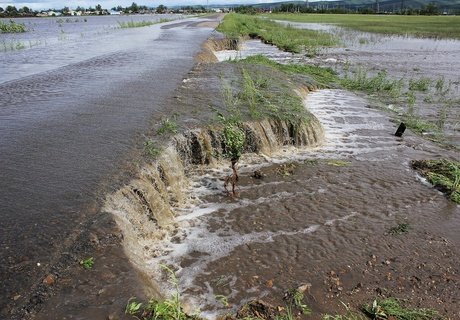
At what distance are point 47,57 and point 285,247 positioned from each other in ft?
81.9

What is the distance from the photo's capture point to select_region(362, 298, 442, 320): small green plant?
18.0 ft

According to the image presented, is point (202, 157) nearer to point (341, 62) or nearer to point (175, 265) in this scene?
point (175, 265)

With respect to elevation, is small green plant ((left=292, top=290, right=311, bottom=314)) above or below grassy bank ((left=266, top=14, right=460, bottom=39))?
below

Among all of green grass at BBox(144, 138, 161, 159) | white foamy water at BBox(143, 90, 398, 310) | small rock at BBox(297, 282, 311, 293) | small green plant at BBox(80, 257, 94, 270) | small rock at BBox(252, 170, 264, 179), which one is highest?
green grass at BBox(144, 138, 161, 159)

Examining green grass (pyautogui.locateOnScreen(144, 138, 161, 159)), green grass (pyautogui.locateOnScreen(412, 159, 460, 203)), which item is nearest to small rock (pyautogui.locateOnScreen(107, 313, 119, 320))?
green grass (pyautogui.locateOnScreen(144, 138, 161, 159))

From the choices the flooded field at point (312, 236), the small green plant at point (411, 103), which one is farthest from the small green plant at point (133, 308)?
the small green plant at point (411, 103)

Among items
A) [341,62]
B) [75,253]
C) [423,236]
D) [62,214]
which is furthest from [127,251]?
[341,62]

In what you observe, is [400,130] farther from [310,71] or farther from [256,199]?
[310,71]

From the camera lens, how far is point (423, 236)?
7645mm

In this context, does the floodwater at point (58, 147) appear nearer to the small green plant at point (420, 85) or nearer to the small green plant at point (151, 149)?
the small green plant at point (151, 149)

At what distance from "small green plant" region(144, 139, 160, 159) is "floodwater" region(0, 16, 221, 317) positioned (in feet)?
1.28

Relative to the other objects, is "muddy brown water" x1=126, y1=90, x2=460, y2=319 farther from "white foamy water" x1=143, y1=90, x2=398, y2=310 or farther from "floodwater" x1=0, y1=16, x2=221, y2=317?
"floodwater" x1=0, y1=16, x2=221, y2=317

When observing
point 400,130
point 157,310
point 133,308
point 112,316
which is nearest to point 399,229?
point 157,310

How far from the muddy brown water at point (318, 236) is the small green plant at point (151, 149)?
4.37 ft
